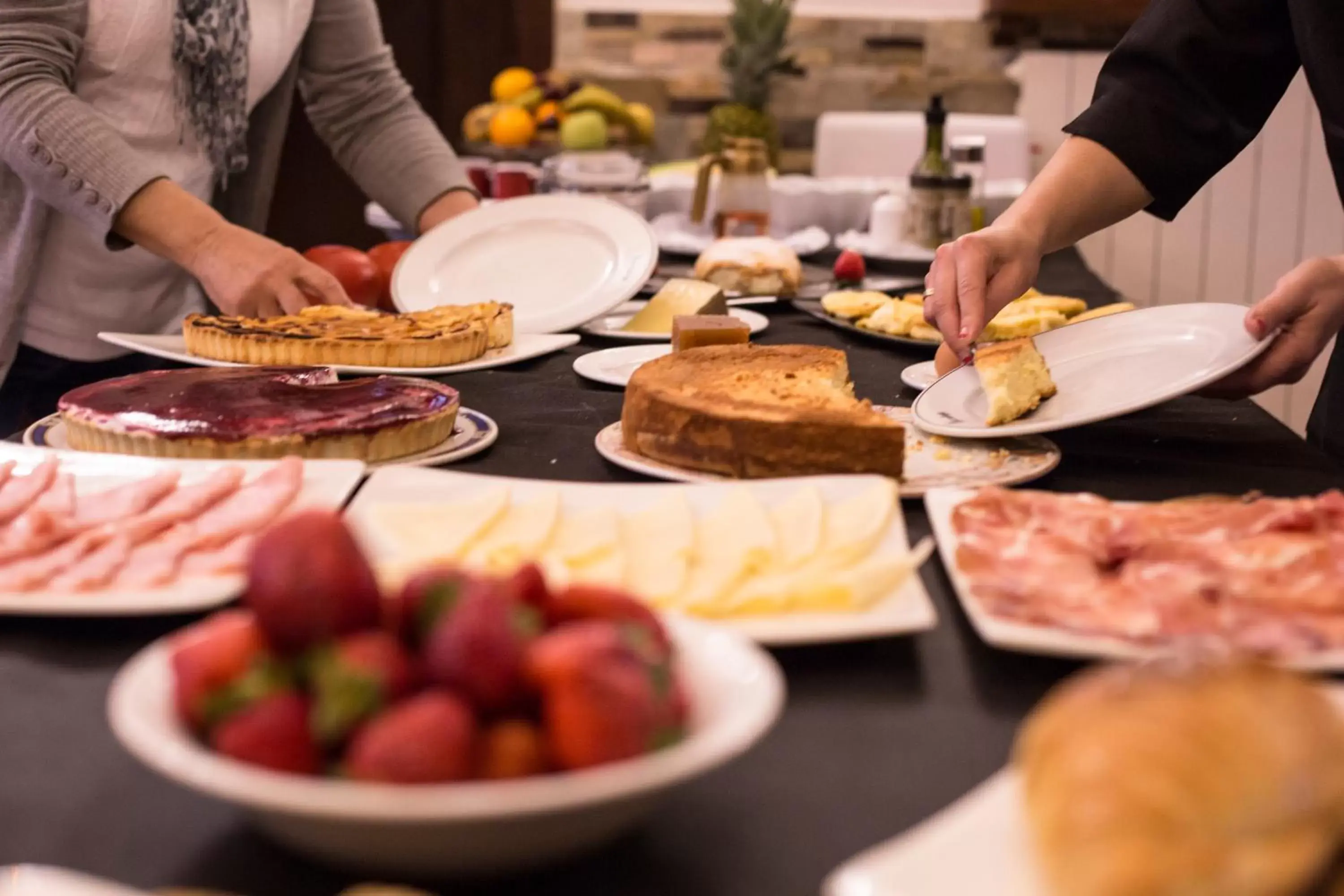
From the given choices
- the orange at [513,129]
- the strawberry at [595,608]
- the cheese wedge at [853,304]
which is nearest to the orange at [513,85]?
the orange at [513,129]

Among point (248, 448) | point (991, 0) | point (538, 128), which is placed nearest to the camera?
point (248, 448)

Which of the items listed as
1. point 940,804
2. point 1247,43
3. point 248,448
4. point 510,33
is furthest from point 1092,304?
point 510,33

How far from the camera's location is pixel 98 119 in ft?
7.14

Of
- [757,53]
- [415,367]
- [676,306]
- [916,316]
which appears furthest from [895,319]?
[757,53]

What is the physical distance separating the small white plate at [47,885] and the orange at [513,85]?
419cm

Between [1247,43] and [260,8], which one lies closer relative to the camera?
[1247,43]

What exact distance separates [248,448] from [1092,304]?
6.31 ft

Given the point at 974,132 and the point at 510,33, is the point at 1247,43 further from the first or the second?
the point at 510,33

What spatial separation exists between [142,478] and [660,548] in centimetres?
55

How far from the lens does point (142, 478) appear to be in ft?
4.24

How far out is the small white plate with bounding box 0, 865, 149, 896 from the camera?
610mm

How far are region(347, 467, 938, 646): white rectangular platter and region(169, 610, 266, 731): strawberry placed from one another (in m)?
0.36

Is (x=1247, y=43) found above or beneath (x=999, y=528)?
above

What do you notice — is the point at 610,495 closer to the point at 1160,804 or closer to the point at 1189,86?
the point at 1160,804
